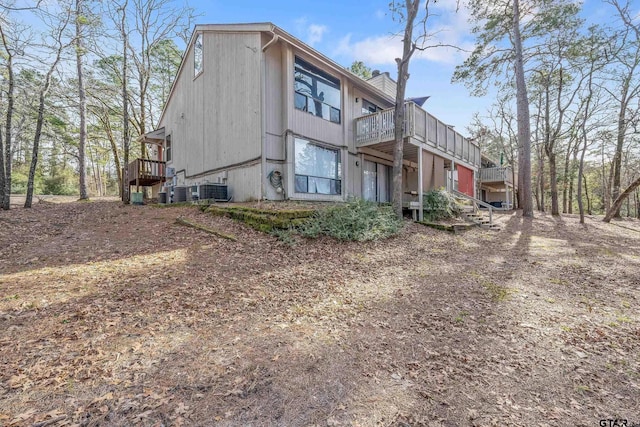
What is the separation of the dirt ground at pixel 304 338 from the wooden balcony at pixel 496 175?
61.2ft

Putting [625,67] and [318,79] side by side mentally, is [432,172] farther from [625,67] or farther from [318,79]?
[625,67]

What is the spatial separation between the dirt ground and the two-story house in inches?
198

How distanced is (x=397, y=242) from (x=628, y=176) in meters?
37.7

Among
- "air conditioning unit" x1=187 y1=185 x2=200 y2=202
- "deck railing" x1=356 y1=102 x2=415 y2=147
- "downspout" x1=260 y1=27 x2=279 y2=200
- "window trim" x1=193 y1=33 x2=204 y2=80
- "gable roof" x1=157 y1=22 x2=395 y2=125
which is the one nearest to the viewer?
"gable roof" x1=157 y1=22 x2=395 y2=125

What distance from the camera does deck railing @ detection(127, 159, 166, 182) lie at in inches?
573

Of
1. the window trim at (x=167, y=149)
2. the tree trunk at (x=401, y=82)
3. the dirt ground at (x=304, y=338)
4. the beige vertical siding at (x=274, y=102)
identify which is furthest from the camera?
the window trim at (x=167, y=149)

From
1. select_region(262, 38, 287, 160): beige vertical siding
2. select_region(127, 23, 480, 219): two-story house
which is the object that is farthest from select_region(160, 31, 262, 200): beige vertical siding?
select_region(262, 38, 287, 160): beige vertical siding

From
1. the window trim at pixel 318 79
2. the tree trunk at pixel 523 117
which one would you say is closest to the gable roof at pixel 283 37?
the window trim at pixel 318 79

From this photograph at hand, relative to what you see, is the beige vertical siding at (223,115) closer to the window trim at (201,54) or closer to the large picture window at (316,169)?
the window trim at (201,54)

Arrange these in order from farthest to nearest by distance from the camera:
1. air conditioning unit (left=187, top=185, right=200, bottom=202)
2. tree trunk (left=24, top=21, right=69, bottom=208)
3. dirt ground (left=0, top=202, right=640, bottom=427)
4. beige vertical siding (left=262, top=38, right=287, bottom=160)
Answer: air conditioning unit (left=187, top=185, right=200, bottom=202), tree trunk (left=24, top=21, right=69, bottom=208), beige vertical siding (left=262, top=38, right=287, bottom=160), dirt ground (left=0, top=202, right=640, bottom=427)

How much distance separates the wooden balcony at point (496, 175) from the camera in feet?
73.8

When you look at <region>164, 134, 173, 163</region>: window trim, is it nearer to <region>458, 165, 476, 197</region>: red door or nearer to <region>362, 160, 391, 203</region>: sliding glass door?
<region>362, 160, 391, 203</region>: sliding glass door

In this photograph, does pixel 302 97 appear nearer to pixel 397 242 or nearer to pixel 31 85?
pixel 397 242

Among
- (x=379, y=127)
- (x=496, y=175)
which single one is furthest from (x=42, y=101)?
(x=496, y=175)
